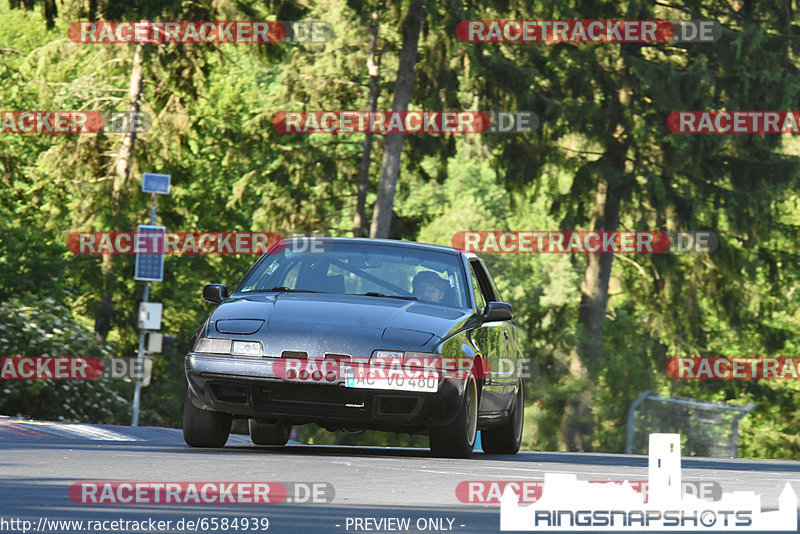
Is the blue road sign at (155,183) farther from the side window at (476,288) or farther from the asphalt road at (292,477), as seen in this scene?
the side window at (476,288)

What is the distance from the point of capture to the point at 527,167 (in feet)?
122

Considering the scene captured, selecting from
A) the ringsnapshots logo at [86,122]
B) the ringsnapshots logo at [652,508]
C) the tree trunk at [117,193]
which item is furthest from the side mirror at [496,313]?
the ringsnapshots logo at [86,122]

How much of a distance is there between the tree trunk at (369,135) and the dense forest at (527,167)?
0.07 meters

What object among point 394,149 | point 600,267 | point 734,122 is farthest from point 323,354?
point 600,267

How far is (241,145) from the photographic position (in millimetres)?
40906

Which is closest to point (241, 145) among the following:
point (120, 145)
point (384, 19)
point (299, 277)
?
point (120, 145)

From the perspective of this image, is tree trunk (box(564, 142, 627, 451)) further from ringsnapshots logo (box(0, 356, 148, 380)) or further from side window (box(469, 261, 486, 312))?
side window (box(469, 261, 486, 312))

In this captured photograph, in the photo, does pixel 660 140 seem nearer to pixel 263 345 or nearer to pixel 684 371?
pixel 684 371

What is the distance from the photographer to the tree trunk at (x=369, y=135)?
38.9m

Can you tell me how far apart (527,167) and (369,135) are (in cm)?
480

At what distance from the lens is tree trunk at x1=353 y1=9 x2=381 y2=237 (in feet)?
128

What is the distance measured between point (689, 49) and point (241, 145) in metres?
11.4

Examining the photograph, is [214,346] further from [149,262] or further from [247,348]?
[149,262]

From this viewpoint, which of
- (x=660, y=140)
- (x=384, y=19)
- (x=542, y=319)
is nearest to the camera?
(x=384, y=19)
